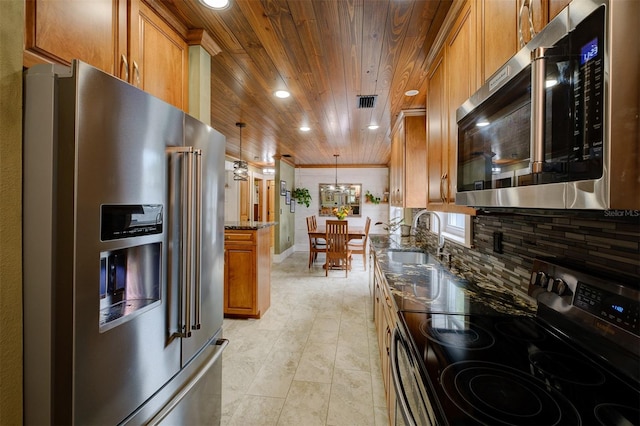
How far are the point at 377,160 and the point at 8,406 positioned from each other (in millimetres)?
6602

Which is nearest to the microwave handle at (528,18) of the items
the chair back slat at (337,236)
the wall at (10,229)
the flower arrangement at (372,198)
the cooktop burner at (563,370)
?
the cooktop burner at (563,370)

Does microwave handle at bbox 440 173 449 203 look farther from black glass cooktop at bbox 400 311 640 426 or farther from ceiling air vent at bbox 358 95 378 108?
ceiling air vent at bbox 358 95 378 108

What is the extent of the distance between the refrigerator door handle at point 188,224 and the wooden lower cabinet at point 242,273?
6.72 ft

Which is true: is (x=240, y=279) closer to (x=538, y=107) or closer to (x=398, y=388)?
(x=398, y=388)

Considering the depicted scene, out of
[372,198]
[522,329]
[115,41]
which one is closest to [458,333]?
[522,329]

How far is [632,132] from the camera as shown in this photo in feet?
1.62

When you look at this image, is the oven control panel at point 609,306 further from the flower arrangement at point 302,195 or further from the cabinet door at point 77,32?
the flower arrangement at point 302,195

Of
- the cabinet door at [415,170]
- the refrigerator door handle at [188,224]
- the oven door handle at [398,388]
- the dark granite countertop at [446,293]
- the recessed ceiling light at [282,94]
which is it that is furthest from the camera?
the cabinet door at [415,170]

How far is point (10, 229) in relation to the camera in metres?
0.81

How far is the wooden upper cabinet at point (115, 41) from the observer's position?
2.95ft

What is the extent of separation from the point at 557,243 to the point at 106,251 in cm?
157

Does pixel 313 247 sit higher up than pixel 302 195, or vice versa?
pixel 302 195

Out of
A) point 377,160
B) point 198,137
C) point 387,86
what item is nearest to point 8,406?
point 198,137

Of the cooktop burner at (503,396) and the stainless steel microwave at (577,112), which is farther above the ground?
the stainless steel microwave at (577,112)
